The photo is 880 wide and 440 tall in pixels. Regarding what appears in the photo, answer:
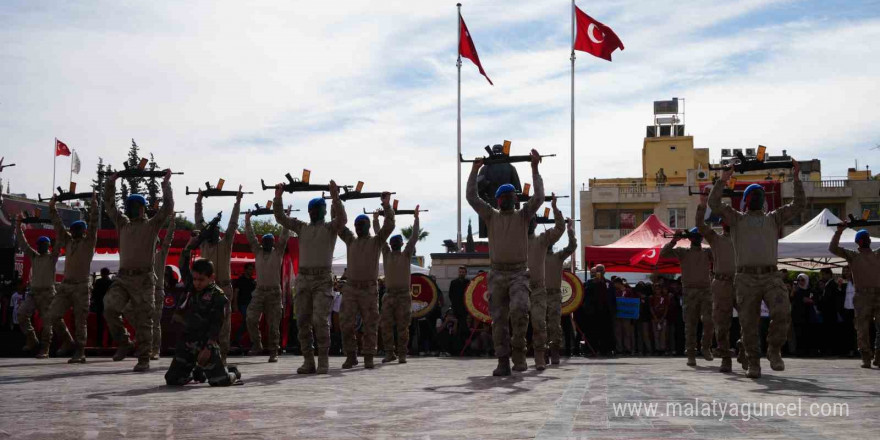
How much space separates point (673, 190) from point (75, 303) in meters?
Answer: 68.4

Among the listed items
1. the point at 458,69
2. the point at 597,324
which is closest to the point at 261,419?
the point at 597,324

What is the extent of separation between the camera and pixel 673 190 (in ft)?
261

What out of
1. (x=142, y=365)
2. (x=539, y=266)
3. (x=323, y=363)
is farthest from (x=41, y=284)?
(x=539, y=266)

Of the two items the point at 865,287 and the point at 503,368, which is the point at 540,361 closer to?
the point at 503,368

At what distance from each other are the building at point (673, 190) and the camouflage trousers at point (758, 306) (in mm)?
60035

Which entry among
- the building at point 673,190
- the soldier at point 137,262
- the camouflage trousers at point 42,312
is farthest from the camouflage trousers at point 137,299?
the building at point 673,190

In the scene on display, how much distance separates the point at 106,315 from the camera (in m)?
13.8

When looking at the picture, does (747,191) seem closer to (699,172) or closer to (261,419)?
(261,419)

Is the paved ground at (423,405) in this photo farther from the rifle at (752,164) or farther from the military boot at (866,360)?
the rifle at (752,164)

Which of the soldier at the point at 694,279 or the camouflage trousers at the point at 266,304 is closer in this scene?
the soldier at the point at 694,279

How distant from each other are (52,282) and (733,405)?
14.5m

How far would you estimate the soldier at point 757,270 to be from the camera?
1152 cm

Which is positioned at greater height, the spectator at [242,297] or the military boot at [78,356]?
the spectator at [242,297]

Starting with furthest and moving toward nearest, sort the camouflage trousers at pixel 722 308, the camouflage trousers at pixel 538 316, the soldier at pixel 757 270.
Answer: the camouflage trousers at pixel 538 316 → the camouflage trousers at pixel 722 308 → the soldier at pixel 757 270
